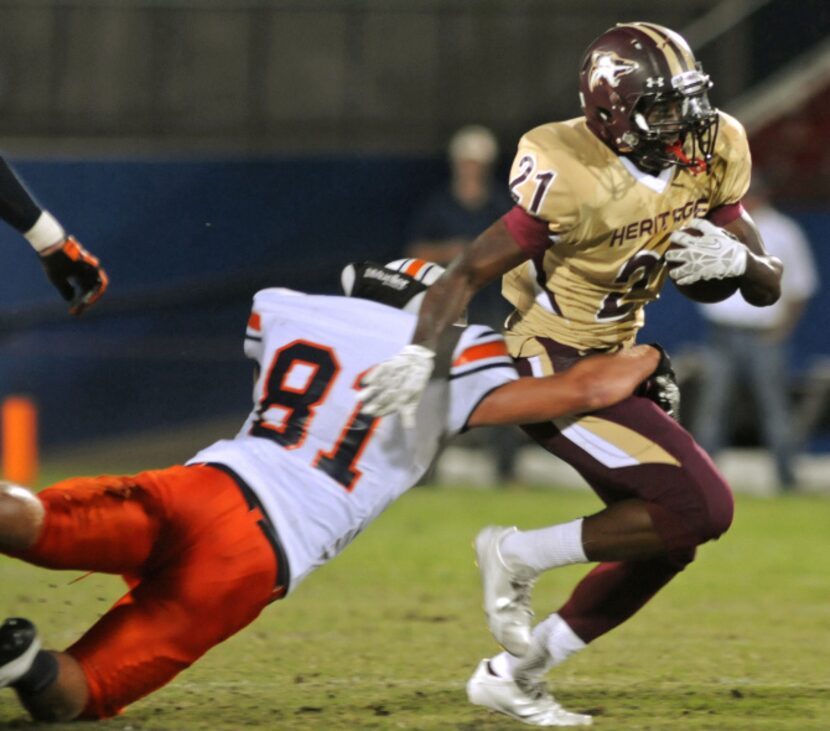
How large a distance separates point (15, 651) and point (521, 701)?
1.26 metres

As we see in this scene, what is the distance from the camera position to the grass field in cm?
417

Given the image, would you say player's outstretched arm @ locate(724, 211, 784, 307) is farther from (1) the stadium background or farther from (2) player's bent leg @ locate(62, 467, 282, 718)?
(1) the stadium background

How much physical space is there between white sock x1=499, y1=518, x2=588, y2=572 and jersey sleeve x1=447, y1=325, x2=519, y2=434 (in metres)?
0.40

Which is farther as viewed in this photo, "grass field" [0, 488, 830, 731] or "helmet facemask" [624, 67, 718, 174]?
"grass field" [0, 488, 830, 731]

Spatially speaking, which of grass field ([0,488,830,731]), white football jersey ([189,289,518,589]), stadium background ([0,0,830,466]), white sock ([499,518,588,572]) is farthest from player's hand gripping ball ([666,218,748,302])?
stadium background ([0,0,830,466])

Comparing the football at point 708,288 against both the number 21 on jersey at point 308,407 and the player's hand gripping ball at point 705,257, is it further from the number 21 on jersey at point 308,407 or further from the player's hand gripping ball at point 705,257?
the number 21 on jersey at point 308,407

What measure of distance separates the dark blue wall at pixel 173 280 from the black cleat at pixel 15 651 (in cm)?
613

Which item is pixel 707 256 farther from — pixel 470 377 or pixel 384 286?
pixel 384 286

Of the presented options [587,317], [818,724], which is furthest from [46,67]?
[818,724]

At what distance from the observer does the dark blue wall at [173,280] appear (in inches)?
394

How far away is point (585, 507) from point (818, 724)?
448 centimetres

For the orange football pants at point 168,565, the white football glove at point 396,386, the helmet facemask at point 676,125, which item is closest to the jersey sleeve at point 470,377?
the white football glove at point 396,386

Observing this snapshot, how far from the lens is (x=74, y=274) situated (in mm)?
4691

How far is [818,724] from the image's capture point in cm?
405
